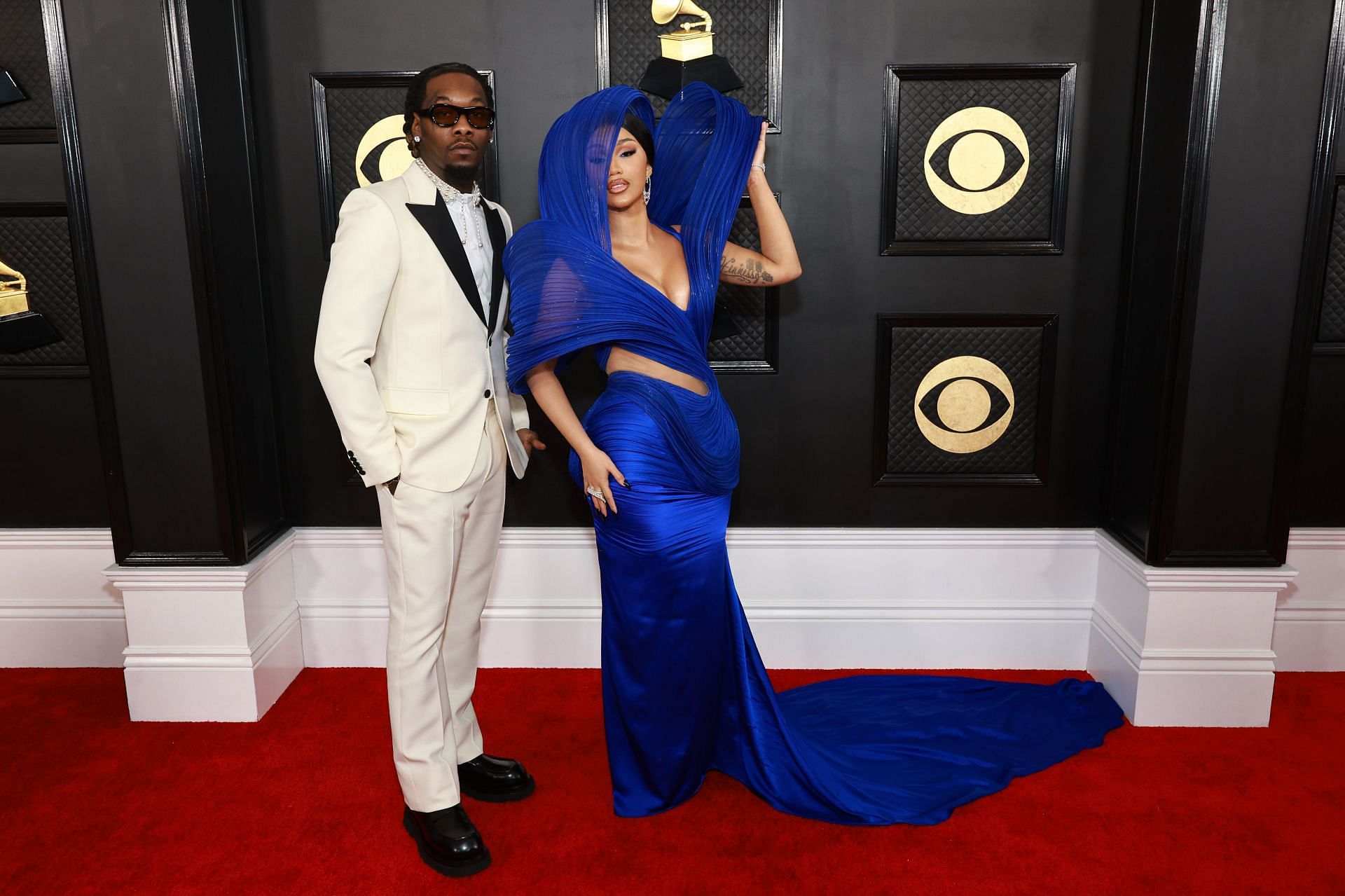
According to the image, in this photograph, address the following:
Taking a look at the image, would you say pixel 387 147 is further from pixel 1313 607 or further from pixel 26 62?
pixel 1313 607

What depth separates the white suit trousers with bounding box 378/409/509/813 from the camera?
2152 mm

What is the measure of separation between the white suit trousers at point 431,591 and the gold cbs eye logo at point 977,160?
165 centimetres

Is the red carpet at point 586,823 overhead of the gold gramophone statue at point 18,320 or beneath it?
beneath

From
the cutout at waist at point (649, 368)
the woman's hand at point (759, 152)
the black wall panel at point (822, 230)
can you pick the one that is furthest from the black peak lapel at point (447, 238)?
the black wall panel at point (822, 230)

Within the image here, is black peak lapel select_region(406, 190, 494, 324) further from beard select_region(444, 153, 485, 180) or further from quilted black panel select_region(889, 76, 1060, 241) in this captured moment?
quilted black panel select_region(889, 76, 1060, 241)

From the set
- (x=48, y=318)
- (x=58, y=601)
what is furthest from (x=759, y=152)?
(x=58, y=601)

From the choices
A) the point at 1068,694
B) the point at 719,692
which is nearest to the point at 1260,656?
the point at 1068,694

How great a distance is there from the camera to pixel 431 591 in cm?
218

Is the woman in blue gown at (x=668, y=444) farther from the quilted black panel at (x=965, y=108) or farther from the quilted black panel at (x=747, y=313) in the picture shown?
the quilted black panel at (x=965, y=108)

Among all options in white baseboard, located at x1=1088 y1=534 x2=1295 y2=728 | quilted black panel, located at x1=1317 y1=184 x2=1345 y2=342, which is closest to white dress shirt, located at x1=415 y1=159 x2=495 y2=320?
white baseboard, located at x1=1088 y1=534 x2=1295 y2=728

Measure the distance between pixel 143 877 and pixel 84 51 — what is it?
7.23ft

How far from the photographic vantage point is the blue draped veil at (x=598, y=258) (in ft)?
7.02

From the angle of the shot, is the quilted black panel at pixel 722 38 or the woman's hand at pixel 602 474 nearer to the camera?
the woman's hand at pixel 602 474

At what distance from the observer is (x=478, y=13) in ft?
9.32
